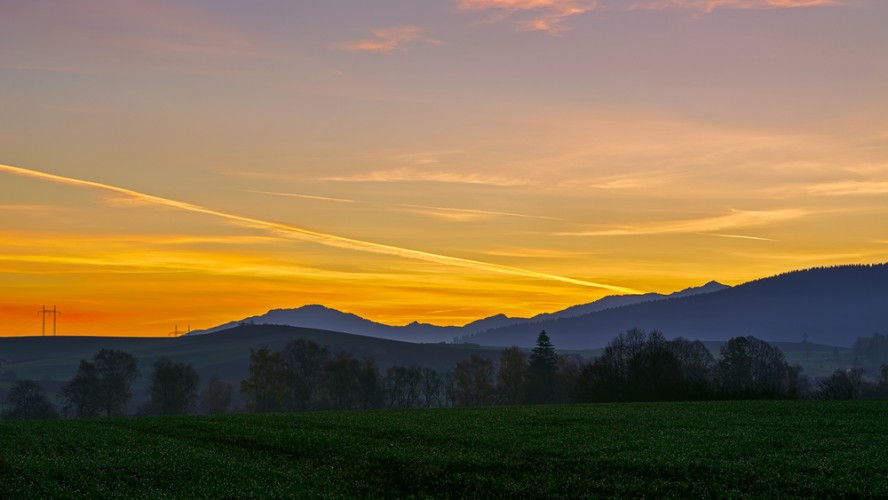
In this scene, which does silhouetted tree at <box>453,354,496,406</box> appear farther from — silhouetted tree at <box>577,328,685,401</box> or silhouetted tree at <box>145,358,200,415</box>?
silhouetted tree at <box>145,358,200,415</box>

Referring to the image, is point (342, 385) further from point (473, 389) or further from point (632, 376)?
point (632, 376)

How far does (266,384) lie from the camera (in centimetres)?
18275

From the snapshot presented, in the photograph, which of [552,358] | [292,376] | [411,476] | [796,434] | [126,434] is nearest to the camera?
[411,476]

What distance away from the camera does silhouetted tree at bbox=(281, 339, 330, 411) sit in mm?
184500

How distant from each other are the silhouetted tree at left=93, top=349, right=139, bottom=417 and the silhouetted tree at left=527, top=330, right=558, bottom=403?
3290 inches

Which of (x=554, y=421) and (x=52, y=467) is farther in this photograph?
(x=554, y=421)

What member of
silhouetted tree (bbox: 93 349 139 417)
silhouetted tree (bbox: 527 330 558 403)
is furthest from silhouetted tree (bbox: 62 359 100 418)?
silhouetted tree (bbox: 527 330 558 403)

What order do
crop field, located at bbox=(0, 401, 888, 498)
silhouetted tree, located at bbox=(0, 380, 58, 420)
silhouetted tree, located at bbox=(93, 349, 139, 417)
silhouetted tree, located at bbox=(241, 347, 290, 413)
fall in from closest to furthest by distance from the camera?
crop field, located at bbox=(0, 401, 888, 498)
silhouetted tree, located at bbox=(0, 380, 58, 420)
silhouetted tree, located at bbox=(93, 349, 139, 417)
silhouetted tree, located at bbox=(241, 347, 290, 413)

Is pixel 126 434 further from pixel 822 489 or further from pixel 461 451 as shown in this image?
pixel 822 489

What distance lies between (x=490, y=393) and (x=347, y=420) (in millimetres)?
119924

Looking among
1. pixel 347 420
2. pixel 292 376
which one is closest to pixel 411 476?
pixel 347 420

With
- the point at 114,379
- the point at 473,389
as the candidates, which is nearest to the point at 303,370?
the point at 114,379

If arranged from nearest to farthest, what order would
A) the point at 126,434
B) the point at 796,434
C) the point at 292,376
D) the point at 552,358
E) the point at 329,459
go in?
the point at 329,459 < the point at 796,434 < the point at 126,434 < the point at 552,358 < the point at 292,376

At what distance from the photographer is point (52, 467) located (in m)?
46.4
